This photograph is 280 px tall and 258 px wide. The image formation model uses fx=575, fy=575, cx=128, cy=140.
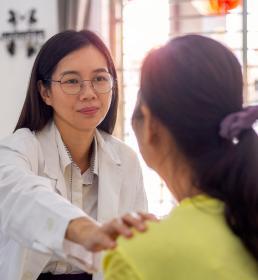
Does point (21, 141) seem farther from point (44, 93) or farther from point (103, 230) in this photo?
point (103, 230)

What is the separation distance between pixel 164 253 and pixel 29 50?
3.24 meters

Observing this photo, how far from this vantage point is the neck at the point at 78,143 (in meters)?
1.59

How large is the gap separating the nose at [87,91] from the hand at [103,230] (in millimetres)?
510

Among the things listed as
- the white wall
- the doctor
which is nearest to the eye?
the doctor

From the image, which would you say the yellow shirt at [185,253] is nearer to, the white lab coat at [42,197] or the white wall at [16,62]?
the white lab coat at [42,197]

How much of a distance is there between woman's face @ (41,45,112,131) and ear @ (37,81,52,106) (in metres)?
0.02

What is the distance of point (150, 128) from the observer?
94 cm

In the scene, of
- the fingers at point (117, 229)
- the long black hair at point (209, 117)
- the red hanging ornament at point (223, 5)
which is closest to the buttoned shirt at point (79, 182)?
the fingers at point (117, 229)

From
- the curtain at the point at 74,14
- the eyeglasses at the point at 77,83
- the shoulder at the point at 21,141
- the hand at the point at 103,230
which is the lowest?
the hand at the point at 103,230

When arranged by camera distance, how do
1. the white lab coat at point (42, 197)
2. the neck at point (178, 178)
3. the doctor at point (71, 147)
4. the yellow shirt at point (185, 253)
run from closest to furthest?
the yellow shirt at point (185, 253), the neck at point (178, 178), the white lab coat at point (42, 197), the doctor at point (71, 147)

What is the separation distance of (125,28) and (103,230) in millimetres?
2901

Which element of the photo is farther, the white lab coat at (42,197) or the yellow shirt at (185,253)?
the white lab coat at (42,197)

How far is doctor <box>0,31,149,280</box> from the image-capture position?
1.48 m

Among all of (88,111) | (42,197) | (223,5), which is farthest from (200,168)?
(223,5)
